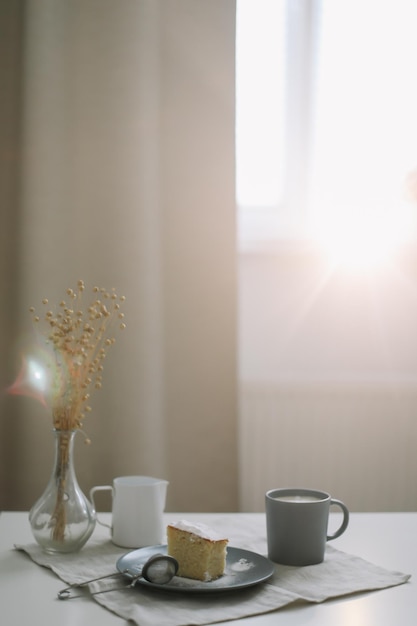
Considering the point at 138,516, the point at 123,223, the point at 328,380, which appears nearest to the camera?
the point at 138,516

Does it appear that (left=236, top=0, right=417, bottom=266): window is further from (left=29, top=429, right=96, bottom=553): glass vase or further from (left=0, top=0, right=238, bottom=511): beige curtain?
(left=29, top=429, right=96, bottom=553): glass vase

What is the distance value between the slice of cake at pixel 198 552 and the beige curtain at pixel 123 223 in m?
1.25

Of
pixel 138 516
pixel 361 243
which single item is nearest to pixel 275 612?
pixel 138 516

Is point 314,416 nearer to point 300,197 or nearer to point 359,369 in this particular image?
point 359,369

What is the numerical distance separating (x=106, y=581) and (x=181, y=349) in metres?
1.30

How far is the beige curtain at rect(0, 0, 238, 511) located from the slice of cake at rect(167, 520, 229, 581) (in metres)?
1.25

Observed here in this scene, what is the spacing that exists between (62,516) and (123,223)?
1.26 meters

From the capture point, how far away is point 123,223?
2.12 m

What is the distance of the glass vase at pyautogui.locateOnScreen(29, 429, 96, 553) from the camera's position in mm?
969

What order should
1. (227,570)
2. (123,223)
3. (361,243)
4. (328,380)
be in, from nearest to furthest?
(227,570) < (123,223) < (328,380) < (361,243)

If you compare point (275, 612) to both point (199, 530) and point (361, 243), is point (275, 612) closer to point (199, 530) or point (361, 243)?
point (199, 530)

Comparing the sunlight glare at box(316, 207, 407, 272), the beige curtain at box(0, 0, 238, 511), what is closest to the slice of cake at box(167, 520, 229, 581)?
the beige curtain at box(0, 0, 238, 511)

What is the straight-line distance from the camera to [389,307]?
2.36 metres

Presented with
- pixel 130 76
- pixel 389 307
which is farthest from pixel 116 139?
pixel 389 307
